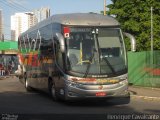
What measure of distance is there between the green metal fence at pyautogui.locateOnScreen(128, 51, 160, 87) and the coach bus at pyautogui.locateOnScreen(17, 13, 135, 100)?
8.48 meters

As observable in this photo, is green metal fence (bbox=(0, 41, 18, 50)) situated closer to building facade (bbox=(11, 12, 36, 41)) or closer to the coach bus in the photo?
building facade (bbox=(11, 12, 36, 41))

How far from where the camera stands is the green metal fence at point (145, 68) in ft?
86.5

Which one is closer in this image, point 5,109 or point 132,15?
point 5,109

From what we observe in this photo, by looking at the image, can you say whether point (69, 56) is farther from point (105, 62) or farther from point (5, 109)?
point (5, 109)

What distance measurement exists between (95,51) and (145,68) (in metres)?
10.7

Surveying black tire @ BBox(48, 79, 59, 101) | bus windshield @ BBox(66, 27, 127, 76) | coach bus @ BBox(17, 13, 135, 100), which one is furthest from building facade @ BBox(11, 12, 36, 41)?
bus windshield @ BBox(66, 27, 127, 76)

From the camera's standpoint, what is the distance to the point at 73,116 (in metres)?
14.4

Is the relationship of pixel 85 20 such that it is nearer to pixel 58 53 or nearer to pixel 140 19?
pixel 58 53

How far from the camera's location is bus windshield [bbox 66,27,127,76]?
17109mm

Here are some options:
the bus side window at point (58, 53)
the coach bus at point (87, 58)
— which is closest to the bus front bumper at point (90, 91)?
the coach bus at point (87, 58)

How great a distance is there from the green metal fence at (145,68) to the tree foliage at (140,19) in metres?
13.1

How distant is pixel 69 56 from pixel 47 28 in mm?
3258

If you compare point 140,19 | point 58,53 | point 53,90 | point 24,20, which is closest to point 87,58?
point 58,53

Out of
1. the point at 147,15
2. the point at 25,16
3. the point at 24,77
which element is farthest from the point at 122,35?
the point at 25,16
